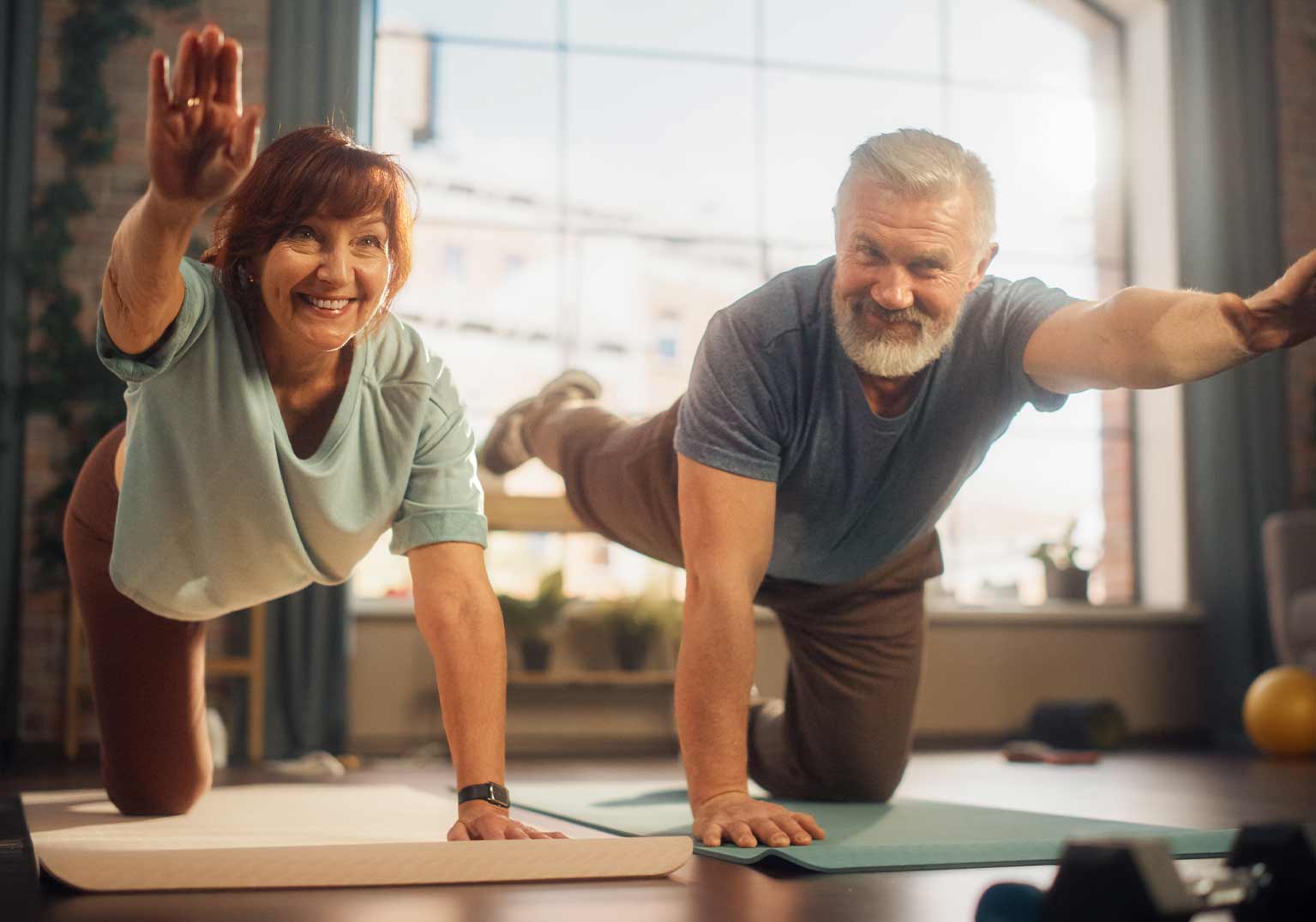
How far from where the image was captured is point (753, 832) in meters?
1.80

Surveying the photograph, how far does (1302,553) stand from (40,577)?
13.8ft

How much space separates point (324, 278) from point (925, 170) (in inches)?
32.6

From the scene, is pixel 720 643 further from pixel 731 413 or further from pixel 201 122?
pixel 201 122

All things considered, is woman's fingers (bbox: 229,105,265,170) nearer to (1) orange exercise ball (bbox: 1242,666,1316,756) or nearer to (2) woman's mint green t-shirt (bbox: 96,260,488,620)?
(2) woman's mint green t-shirt (bbox: 96,260,488,620)

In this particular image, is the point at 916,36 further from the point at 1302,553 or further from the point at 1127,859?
the point at 1127,859

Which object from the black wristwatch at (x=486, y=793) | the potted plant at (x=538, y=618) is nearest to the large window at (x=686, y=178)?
the potted plant at (x=538, y=618)

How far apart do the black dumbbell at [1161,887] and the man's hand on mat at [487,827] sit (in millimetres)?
614

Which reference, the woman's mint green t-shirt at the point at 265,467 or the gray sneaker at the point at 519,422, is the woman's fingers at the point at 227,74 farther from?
the gray sneaker at the point at 519,422

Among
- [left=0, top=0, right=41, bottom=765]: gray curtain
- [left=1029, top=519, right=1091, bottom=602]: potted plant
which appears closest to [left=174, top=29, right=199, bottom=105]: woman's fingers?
[left=0, top=0, right=41, bottom=765]: gray curtain

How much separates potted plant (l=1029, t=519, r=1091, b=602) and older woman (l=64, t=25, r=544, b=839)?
13.9ft

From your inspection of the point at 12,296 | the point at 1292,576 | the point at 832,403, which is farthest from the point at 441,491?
the point at 1292,576

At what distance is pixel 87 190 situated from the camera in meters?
4.72

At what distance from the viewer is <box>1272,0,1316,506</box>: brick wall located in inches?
229

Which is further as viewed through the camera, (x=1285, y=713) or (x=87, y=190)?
(x=87, y=190)
